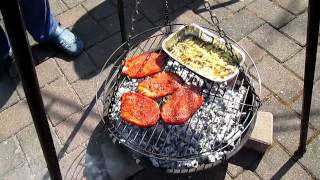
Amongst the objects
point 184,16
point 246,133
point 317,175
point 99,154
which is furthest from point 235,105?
point 184,16

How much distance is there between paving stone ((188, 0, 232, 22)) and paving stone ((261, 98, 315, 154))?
0.94 metres

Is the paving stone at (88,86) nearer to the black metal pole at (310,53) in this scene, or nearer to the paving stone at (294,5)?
the black metal pole at (310,53)

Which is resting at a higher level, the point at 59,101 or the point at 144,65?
the point at 144,65

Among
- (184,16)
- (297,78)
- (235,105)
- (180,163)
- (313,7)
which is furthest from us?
(184,16)

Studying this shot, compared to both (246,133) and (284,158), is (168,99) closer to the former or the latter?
(246,133)

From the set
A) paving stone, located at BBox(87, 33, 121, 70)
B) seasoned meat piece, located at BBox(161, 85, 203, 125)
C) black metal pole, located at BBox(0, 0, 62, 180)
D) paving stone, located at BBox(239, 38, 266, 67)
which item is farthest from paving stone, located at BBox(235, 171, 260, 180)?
paving stone, located at BBox(87, 33, 121, 70)

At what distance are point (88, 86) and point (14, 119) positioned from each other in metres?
0.55

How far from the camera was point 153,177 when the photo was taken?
2387 mm

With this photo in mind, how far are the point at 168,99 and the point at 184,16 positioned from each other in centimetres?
130

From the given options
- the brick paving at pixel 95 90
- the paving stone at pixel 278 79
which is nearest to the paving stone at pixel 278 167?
the brick paving at pixel 95 90

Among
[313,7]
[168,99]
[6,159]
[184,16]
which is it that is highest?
[313,7]

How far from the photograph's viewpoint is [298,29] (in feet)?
10.3

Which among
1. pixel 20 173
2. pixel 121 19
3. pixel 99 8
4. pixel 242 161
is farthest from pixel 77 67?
pixel 242 161

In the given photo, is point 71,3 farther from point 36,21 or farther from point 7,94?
point 7,94
